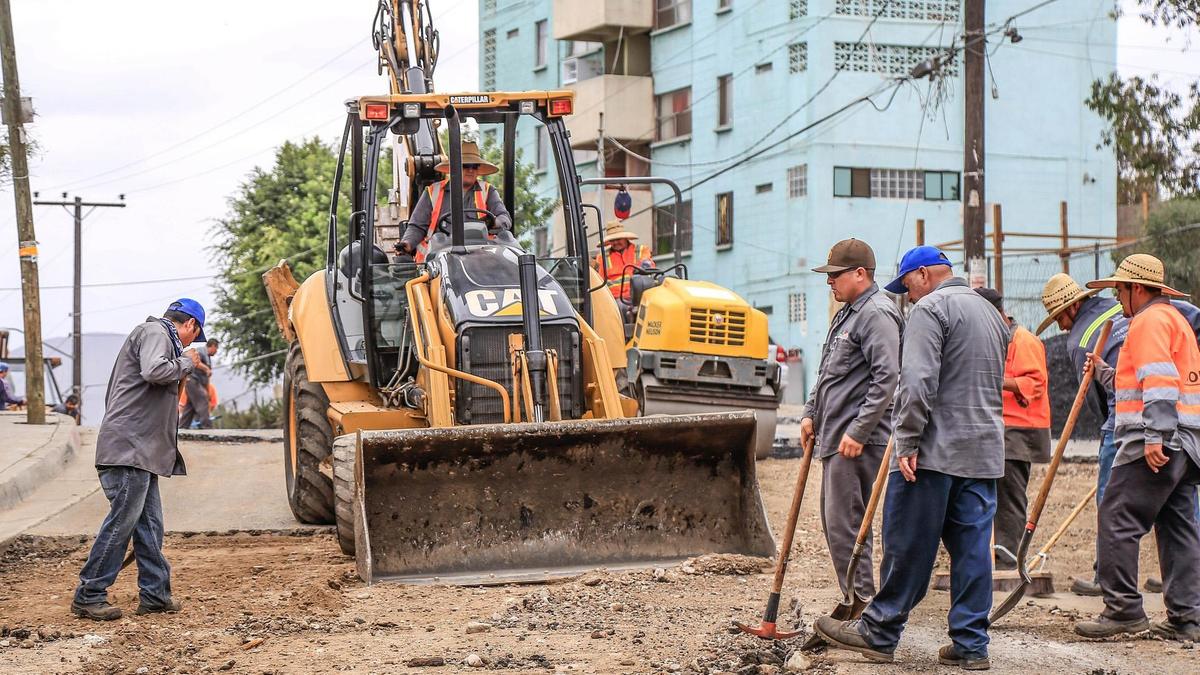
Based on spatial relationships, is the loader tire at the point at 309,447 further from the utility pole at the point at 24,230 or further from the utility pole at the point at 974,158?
the utility pole at the point at 24,230

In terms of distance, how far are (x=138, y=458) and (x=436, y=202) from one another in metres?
3.21

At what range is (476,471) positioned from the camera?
30.7 ft

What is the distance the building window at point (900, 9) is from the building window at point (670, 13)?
5.18m

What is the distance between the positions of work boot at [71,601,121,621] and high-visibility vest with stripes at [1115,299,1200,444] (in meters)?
5.26

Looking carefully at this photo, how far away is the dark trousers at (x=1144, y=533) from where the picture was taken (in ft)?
24.9

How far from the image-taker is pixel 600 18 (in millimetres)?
38656

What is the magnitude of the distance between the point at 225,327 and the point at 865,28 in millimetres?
18918

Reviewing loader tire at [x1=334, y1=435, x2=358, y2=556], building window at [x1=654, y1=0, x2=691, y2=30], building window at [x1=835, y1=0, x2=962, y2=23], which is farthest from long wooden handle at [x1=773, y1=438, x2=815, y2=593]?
building window at [x1=654, y1=0, x2=691, y2=30]

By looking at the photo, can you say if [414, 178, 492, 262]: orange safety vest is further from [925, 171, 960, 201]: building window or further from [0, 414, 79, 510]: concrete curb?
[925, 171, 960, 201]: building window

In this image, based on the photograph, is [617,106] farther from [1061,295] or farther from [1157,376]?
[1157,376]

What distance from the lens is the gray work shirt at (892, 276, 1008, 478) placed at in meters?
6.68

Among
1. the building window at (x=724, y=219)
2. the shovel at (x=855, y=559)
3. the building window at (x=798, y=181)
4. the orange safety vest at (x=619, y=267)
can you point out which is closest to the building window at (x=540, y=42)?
the building window at (x=724, y=219)

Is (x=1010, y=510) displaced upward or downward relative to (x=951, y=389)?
downward

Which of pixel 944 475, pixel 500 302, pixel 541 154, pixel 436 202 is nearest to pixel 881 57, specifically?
pixel 541 154
